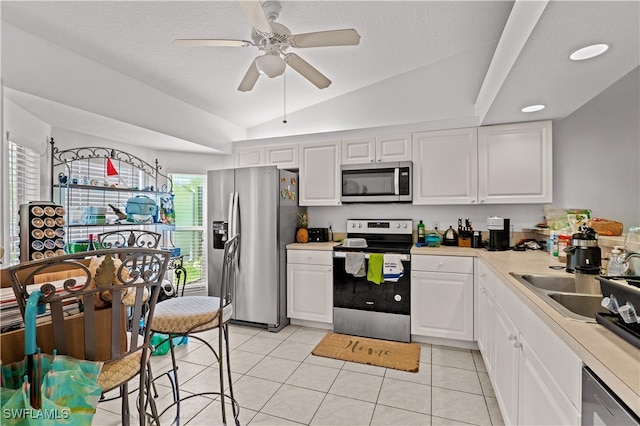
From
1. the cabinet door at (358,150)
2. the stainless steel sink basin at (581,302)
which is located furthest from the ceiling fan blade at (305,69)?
the stainless steel sink basin at (581,302)

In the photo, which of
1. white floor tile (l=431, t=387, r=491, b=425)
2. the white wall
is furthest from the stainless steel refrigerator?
the white wall

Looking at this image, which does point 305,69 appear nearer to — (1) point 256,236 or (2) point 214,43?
(2) point 214,43

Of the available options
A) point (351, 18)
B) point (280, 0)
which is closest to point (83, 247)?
point (280, 0)

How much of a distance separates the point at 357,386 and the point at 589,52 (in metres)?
2.50

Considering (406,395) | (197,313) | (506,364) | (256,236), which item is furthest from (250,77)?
(406,395)

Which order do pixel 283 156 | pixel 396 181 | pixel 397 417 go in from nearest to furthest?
pixel 397 417, pixel 396 181, pixel 283 156

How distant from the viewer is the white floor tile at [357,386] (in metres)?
2.13

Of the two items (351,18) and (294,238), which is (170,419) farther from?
(351,18)

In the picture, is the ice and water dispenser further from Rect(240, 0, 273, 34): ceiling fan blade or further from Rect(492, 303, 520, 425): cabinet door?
Rect(492, 303, 520, 425): cabinet door

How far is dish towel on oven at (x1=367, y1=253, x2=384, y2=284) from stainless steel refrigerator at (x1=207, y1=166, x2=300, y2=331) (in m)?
0.99

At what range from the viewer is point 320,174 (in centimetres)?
359

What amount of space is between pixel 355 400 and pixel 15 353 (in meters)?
1.84

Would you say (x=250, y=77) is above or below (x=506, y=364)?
above

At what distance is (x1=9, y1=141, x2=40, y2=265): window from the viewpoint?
2.20m
